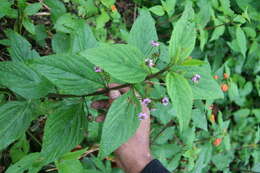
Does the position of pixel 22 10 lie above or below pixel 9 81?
above

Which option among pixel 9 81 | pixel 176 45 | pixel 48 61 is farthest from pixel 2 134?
pixel 176 45

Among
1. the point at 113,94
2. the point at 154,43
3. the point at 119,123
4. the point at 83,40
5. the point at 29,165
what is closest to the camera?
the point at 119,123

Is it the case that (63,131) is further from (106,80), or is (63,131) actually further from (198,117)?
(198,117)

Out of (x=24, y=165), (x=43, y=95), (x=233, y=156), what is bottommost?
(x=233, y=156)

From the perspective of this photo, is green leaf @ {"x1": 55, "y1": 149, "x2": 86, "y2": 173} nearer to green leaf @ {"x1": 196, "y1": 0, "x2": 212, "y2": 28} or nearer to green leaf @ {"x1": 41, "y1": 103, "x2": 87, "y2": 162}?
green leaf @ {"x1": 41, "y1": 103, "x2": 87, "y2": 162}

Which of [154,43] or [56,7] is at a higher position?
[56,7]

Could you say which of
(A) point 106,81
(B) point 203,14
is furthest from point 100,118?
(B) point 203,14

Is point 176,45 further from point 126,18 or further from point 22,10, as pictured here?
point 126,18
